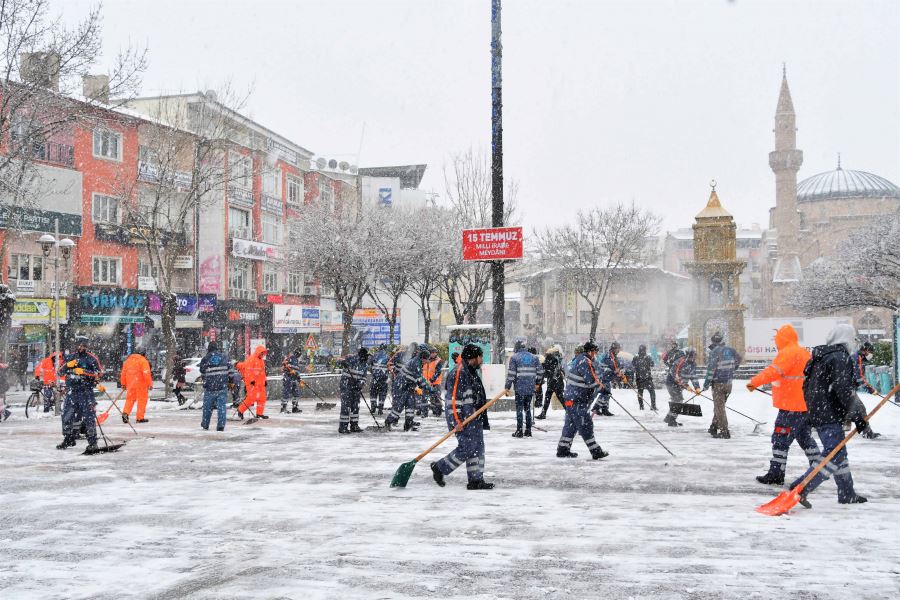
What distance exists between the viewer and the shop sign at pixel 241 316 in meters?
40.6

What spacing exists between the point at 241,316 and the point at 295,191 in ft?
31.8

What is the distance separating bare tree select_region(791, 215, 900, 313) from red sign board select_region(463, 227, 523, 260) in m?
26.5

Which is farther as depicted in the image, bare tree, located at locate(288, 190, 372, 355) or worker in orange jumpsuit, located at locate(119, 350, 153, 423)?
bare tree, located at locate(288, 190, 372, 355)

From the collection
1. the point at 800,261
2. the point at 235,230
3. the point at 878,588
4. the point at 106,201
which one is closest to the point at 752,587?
the point at 878,588

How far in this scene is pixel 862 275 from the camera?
38750mm

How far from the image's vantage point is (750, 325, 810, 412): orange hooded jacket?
26.3ft

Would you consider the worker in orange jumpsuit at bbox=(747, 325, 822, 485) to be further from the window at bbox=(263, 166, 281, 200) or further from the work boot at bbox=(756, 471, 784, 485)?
the window at bbox=(263, 166, 281, 200)

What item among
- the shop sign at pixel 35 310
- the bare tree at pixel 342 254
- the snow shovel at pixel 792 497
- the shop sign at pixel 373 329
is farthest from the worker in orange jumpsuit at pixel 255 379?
the shop sign at pixel 35 310

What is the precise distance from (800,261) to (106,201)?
65681mm

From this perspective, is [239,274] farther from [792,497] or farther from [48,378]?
[792,497]

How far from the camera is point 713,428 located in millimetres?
12758

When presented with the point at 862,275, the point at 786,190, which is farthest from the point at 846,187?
the point at 862,275

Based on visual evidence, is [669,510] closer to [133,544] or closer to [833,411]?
[833,411]

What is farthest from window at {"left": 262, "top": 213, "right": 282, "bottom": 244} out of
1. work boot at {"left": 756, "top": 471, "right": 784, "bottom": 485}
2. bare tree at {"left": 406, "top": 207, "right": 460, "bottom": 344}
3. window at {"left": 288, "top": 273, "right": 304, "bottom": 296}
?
work boot at {"left": 756, "top": 471, "right": 784, "bottom": 485}
